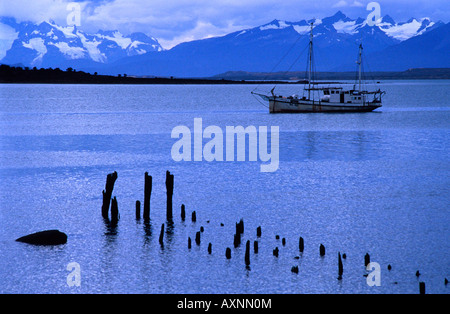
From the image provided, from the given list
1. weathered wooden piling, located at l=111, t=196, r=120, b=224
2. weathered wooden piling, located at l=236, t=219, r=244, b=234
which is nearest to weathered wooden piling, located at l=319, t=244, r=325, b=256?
weathered wooden piling, located at l=236, t=219, r=244, b=234

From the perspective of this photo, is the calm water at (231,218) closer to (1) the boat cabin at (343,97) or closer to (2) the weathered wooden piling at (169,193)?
(2) the weathered wooden piling at (169,193)

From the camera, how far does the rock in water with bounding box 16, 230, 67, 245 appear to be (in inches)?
1019

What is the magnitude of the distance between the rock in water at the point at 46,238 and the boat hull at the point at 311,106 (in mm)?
80855

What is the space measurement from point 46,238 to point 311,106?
272ft

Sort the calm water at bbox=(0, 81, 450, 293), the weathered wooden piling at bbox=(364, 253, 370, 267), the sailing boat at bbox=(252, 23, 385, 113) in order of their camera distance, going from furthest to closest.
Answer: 1. the sailing boat at bbox=(252, 23, 385, 113)
2. the weathered wooden piling at bbox=(364, 253, 370, 267)
3. the calm water at bbox=(0, 81, 450, 293)

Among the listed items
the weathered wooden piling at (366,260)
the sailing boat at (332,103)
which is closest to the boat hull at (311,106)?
the sailing boat at (332,103)

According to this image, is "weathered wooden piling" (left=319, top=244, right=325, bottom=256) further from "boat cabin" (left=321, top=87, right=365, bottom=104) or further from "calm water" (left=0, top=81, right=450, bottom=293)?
"boat cabin" (left=321, top=87, right=365, bottom=104)

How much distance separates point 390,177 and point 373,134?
3375 centimetres

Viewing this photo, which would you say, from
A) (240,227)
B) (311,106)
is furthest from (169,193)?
(311,106)

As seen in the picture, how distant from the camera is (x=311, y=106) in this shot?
105188 mm

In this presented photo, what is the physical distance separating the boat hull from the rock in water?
80.9 meters

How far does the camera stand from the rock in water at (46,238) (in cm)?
2589
